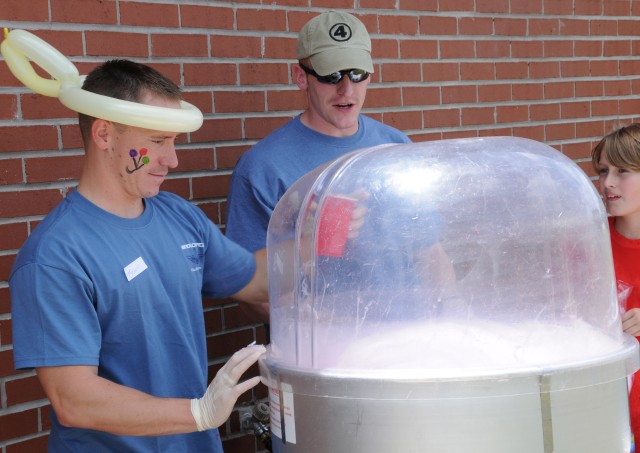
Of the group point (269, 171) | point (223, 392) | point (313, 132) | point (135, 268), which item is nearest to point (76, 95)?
point (135, 268)

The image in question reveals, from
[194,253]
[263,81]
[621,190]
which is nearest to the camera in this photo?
[194,253]

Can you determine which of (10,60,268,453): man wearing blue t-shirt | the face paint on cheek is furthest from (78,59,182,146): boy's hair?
the face paint on cheek

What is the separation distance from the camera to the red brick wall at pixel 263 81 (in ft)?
10.2

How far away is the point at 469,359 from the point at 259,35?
2131 millimetres

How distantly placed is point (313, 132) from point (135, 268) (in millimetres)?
1147

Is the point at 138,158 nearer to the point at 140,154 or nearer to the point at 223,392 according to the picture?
the point at 140,154

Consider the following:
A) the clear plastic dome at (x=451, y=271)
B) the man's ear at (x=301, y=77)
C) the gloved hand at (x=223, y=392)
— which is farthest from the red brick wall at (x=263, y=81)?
the clear plastic dome at (x=451, y=271)

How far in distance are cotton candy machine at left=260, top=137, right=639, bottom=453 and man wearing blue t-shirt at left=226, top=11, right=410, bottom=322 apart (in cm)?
82

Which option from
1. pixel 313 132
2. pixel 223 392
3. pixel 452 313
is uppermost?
pixel 313 132

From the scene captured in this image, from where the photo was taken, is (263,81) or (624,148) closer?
(624,148)

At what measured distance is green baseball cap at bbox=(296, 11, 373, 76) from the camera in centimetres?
328

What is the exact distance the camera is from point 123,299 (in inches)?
90.0

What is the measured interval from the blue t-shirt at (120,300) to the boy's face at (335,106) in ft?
2.65

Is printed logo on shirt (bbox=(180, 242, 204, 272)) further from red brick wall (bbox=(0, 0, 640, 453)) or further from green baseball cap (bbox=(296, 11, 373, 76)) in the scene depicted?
green baseball cap (bbox=(296, 11, 373, 76))
